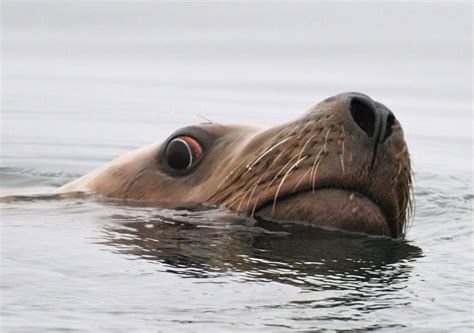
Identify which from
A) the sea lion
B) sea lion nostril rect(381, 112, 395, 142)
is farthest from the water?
sea lion nostril rect(381, 112, 395, 142)

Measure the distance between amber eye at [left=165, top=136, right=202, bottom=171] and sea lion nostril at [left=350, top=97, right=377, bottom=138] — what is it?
1.00 m

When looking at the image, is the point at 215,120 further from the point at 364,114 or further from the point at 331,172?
the point at 331,172

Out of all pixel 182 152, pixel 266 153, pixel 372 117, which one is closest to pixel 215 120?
pixel 182 152

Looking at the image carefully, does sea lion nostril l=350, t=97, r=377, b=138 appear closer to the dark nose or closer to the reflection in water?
the dark nose

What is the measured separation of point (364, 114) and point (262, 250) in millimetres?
914

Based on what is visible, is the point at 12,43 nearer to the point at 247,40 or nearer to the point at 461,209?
the point at 247,40

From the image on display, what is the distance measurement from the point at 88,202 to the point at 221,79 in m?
10.1

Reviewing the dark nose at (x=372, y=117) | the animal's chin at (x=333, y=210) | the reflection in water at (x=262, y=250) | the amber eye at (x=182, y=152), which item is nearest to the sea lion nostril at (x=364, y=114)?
the dark nose at (x=372, y=117)

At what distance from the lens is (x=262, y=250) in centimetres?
603

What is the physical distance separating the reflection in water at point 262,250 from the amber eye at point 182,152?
37 centimetres

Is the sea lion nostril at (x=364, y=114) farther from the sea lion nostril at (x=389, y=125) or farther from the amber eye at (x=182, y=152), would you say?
the amber eye at (x=182, y=152)

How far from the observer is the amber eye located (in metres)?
7.05

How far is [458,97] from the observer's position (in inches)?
613

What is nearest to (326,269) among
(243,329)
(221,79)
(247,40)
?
(243,329)
